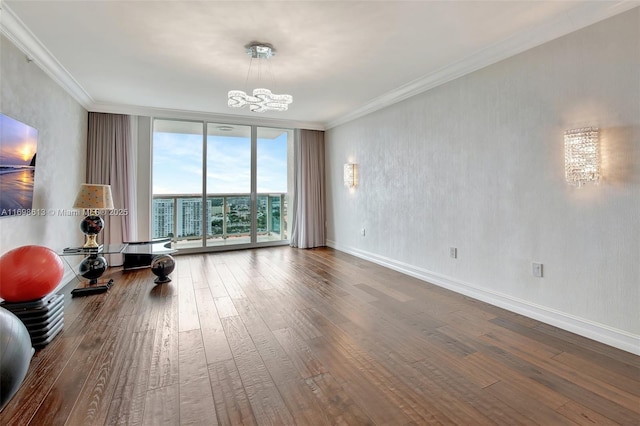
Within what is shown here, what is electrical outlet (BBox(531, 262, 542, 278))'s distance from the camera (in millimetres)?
2844

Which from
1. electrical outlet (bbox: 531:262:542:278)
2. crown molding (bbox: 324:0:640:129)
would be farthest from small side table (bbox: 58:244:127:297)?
electrical outlet (bbox: 531:262:542:278)

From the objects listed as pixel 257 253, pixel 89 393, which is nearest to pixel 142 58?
pixel 89 393

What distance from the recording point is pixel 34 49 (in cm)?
300

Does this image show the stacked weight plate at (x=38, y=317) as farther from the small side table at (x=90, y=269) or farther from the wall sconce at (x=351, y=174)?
the wall sconce at (x=351, y=174)

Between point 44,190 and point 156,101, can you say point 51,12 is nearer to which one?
point 44,190

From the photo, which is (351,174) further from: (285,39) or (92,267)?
(92,267)

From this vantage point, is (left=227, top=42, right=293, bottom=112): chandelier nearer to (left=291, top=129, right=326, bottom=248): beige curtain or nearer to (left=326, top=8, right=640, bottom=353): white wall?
(left=326, top=8, right=640, bottom=353): white wall

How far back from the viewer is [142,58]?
3.36 metres

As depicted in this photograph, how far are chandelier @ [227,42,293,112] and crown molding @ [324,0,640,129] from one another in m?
1.76

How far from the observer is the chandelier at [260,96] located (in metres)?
3.08

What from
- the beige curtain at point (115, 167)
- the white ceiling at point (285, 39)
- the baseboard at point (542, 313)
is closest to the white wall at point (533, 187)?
the baseboard at point (542, 313)

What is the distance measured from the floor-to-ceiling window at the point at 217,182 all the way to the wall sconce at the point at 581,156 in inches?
203

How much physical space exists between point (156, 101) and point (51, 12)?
7.97ft

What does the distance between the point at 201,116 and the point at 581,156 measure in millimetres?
5483
